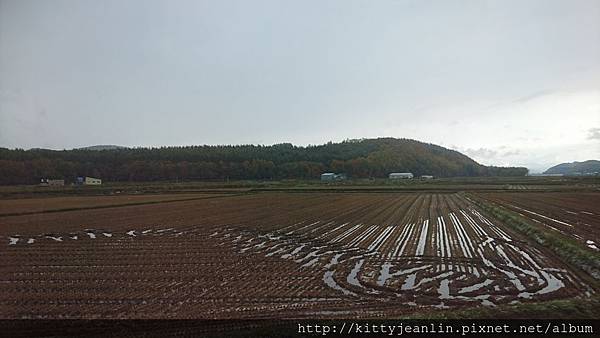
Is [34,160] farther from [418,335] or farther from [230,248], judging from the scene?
[418,335]

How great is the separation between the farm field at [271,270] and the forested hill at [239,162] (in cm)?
973

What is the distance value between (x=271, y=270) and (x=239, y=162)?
76109 mm

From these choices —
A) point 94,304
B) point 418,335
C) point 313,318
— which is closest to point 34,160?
point 94,304

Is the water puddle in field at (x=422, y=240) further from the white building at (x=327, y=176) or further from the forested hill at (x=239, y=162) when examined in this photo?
the white building at (x=327, y=176)

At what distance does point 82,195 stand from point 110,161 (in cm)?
861

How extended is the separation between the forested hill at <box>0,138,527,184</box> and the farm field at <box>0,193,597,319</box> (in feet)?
31.9

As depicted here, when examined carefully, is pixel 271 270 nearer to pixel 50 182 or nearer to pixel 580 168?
pixel 50 182

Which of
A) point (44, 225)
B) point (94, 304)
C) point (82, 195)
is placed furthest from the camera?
point (82, 195)

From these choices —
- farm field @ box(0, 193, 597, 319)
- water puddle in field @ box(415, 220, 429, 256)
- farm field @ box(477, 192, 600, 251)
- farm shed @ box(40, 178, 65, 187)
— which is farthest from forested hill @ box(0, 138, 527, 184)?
farm field @ box(477, 192, 600, 251)

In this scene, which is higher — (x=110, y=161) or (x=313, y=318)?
(x=110, y=161)

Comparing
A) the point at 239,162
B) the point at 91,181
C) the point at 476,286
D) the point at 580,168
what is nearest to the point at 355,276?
the point at 476,286

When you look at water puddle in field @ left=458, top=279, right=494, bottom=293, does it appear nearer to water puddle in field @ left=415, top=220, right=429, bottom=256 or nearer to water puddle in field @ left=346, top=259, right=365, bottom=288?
water puddle in field @ left=346, top=259, right=365, bottom=288

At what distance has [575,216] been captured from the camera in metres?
25.8

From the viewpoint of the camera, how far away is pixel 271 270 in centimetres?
1296
